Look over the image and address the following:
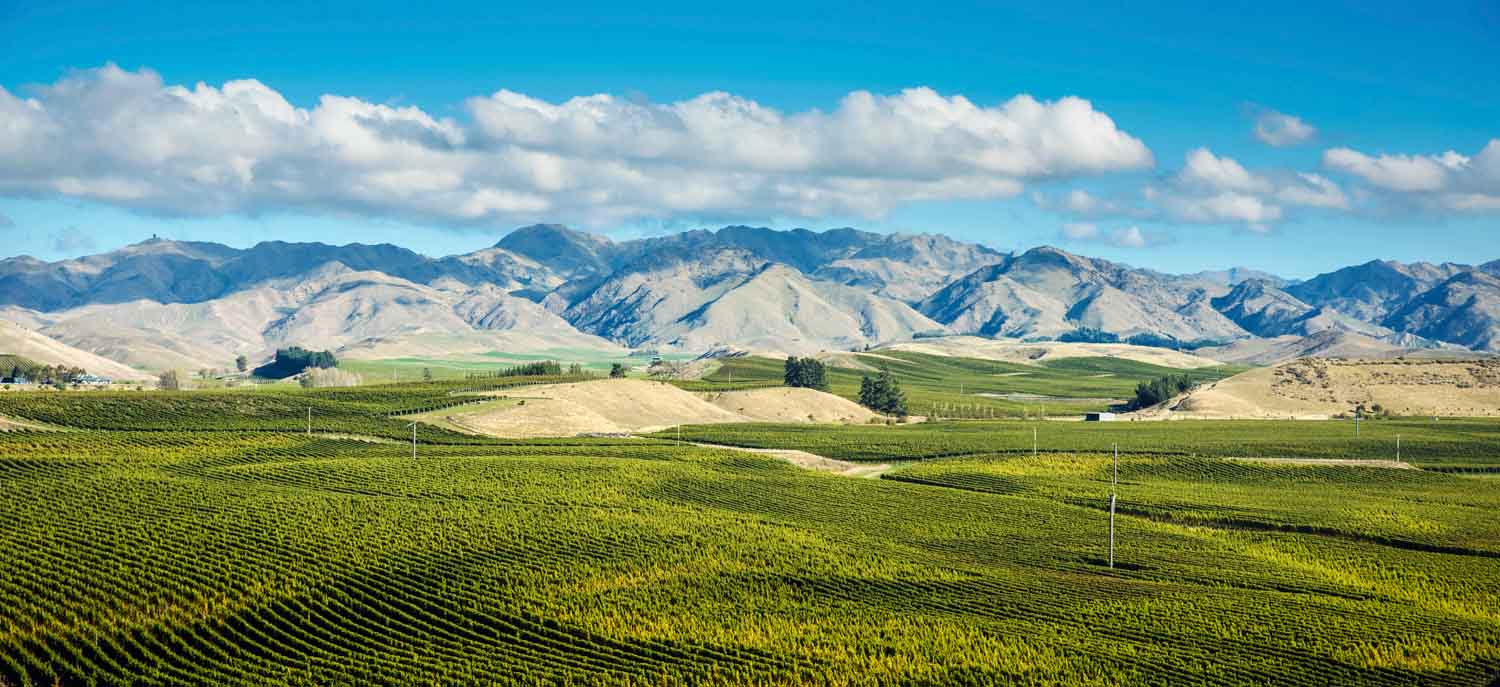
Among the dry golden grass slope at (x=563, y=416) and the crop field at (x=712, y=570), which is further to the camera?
the dry golden grass slope at (x=563, y=416)

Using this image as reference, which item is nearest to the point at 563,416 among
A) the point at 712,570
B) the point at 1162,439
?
the point at 1162,439

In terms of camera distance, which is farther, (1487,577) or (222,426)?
(222,426)

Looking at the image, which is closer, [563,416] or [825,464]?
[825,464]

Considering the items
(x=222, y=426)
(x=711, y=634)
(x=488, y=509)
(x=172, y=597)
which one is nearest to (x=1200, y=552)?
(x=711, y=634)

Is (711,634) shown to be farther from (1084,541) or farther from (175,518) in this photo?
(175,518)

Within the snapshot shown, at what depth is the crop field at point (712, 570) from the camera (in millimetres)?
56781

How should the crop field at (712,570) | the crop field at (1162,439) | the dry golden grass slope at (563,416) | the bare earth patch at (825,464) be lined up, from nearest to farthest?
the crop field at (712,570), the bare earth patch at (825,464), the crop field at (1162,439), the dry golden grass slope at (563,416)

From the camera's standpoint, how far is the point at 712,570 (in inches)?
3014

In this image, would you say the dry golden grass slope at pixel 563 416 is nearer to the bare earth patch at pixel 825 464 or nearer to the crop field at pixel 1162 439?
the crop field at pixel 1162 439

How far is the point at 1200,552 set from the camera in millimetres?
86062

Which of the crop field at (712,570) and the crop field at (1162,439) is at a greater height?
the crop field at (1162,439)

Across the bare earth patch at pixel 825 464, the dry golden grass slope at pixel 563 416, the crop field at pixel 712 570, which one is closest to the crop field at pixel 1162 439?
the bare earth patch at pixel 825 464

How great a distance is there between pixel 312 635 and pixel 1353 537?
72.8 m

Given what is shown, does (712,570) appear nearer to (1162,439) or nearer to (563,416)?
(563,416)
